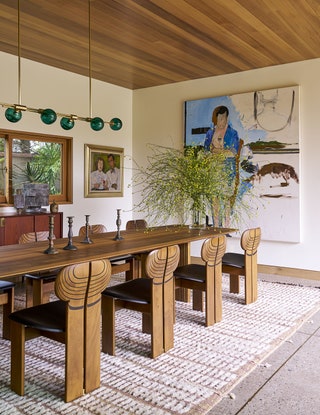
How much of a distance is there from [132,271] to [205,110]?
9.75ft

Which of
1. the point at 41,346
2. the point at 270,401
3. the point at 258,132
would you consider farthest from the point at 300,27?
the point at 41,346

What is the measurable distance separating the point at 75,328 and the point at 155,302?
76 centimetres

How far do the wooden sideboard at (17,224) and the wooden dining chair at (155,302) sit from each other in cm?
218

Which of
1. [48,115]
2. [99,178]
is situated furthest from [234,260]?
[99,178]

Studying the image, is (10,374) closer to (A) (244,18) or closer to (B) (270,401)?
(B) (270,401)

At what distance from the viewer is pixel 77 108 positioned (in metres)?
6.35

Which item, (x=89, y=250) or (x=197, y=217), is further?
(x=197, y=217)

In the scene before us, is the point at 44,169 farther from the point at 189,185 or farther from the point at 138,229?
the point at 189,185

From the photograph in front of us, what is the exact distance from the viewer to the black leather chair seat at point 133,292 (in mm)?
3158

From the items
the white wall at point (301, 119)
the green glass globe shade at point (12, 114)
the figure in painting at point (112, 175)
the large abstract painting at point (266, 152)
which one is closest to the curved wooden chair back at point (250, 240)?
the large abstract painting at point (266, 152)

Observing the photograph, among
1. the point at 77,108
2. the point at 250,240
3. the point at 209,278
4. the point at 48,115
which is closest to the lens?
the point at 48,115

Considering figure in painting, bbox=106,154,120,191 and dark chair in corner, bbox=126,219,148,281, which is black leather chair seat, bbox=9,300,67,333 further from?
figure in painting, bbox=106,154,120,191

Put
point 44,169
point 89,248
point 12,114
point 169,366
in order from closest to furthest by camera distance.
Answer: point 169,366
point 89,248
point 12,114
point 44,169

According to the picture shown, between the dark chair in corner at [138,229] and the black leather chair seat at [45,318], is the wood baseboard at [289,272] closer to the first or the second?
the dark chair in corner at [138,229]
